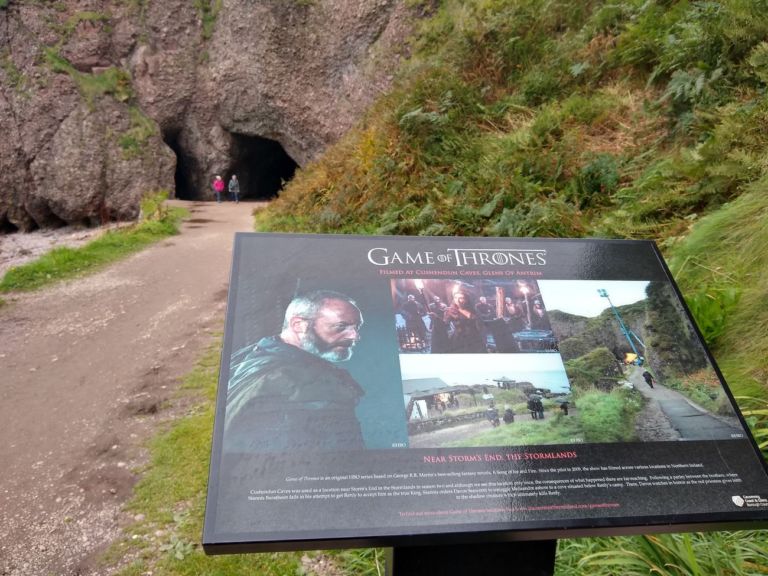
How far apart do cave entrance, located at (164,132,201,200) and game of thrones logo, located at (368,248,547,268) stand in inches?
889

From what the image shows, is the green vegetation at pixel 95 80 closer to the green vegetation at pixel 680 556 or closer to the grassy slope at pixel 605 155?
the grassy slope at pixel 605 155

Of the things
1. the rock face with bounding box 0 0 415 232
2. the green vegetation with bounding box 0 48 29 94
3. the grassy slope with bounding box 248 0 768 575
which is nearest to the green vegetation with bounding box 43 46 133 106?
the rock face with bounding box 0 0 415 232

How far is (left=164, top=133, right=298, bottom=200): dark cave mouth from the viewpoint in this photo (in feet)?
74.3

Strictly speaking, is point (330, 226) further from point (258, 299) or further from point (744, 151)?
point (258, 299)

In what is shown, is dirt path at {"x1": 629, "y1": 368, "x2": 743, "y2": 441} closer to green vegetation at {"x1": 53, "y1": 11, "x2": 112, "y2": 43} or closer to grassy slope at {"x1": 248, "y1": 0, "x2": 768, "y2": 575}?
grassy slope at {"x1": 248, "y1": 0, "x2": 768, "y2": 575}

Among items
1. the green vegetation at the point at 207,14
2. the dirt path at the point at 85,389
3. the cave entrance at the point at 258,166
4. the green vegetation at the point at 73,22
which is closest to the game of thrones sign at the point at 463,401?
the dirt path at the point at 85,389

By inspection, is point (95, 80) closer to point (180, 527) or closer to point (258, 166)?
point (258, 166)

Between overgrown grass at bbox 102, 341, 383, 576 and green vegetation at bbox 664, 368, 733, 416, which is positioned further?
overgrown grass at bbox 102, 341, 383, 576

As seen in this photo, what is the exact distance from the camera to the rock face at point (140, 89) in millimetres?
18875

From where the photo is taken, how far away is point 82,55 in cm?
1995

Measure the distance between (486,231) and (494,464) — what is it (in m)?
4.32

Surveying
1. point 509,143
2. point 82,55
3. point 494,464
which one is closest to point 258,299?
point 494,464

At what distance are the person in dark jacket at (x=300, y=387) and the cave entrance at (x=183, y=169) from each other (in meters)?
22.8

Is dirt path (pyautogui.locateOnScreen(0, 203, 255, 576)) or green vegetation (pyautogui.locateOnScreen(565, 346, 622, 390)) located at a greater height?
dirt path (pyautogui.locateOnScreen(0, 203, 255, 576))
